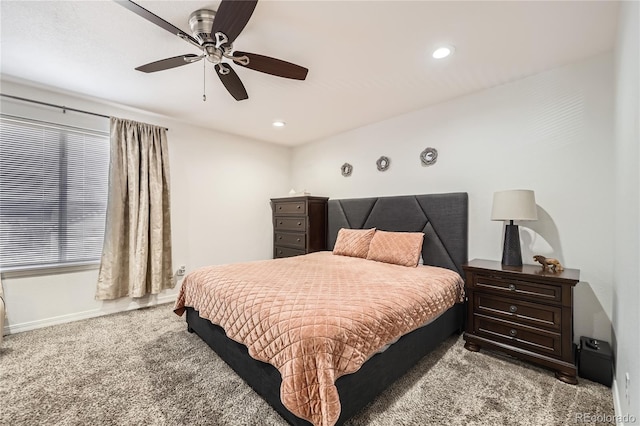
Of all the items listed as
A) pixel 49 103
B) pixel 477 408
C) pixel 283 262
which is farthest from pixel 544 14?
pixel 49 103

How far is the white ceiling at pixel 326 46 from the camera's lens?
171 cm

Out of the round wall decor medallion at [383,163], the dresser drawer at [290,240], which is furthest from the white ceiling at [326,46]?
the dresser drawer at [290,240]

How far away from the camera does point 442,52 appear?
2143 millimetres

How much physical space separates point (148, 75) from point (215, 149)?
169 centimetres

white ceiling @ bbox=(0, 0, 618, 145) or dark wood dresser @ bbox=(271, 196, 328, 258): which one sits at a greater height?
white ceiling @ bbox=(0, 0, 618, 145)

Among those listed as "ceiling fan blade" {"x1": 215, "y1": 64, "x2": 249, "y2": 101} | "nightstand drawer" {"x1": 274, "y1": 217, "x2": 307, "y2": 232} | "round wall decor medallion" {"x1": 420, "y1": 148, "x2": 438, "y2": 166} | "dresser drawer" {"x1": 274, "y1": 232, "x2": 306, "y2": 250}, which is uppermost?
"ceiling fan blade" {"x1": 215, "y1": 64, "x2": 249, "y2": 101}

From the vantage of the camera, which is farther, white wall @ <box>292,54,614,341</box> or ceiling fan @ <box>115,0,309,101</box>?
white wall @ <box>292,54,614,341</box>

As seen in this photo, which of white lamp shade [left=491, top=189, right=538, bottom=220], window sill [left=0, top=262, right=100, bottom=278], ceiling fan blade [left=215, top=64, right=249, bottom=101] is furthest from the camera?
window sill [left=0, top=262, right=100, bottom=278]

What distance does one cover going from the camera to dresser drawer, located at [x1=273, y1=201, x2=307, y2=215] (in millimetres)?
4121

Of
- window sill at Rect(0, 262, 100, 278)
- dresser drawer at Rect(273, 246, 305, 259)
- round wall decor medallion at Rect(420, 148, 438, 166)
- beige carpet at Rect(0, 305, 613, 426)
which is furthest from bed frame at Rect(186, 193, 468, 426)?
window sill at Rect(0, 262, 100, 278)

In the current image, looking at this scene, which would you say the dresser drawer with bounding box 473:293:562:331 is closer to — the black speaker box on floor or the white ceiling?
the black speaker box on floor

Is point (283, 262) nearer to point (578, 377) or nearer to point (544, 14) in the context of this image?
point (578, 377)

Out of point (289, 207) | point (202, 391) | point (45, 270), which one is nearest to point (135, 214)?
point (45, 270)

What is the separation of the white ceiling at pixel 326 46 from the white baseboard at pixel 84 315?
2490 mm
